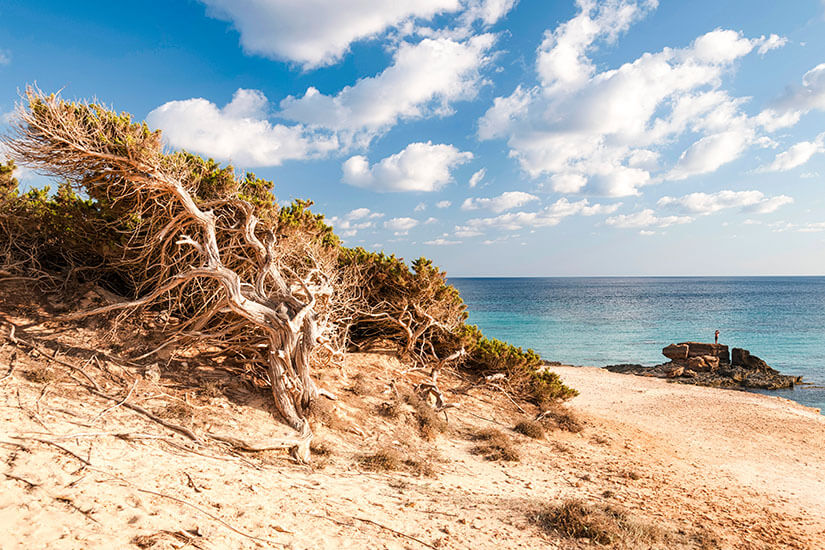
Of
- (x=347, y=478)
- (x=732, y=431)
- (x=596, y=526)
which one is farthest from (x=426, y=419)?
(x=732, y=431)

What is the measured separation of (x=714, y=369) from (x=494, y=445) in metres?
26.2

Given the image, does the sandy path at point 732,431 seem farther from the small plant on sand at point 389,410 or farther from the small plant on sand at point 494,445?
the small plant on sand at point 389,410

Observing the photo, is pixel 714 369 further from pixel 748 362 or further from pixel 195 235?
pixel 195 235

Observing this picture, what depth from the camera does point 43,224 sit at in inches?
471

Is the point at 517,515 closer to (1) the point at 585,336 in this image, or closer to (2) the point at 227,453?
(2) the point at 227,453

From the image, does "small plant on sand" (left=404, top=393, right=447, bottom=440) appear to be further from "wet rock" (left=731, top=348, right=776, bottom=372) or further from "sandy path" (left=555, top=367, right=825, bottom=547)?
"wet rock" (left=731, top=348, right=776, bottom=372)

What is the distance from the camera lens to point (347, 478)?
24.1 feet

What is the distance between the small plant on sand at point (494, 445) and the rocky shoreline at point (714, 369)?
68.3ft

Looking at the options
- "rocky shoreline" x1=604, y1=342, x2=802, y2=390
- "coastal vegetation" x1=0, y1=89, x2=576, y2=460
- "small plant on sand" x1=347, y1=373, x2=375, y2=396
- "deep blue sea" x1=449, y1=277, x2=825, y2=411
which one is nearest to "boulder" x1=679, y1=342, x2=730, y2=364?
"rocky shoreline" x1=604, y1=342, x2=802, y2=390

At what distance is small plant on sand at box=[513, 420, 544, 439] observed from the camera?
11750 millimetres

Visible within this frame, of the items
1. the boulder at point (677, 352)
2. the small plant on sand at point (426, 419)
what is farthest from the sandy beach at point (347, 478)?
the boulder at point (677, 352)

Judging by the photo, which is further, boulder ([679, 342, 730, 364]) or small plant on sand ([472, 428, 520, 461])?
boulder ([679, 342, 730, 364])

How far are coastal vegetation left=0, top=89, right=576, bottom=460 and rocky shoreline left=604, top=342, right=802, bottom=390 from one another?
17385mm

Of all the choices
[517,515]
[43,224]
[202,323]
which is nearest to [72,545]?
[517,515]
